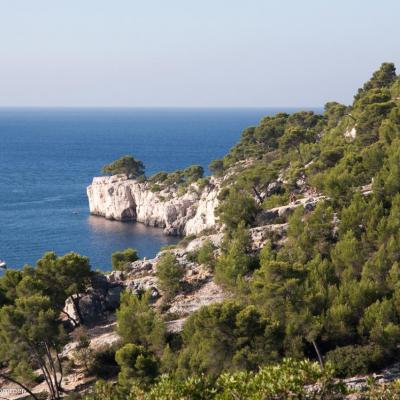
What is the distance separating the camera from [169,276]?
48125 millimetres

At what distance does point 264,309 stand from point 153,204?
70.4 m

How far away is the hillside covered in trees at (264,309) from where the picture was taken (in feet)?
92.2

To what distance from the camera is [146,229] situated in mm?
100500

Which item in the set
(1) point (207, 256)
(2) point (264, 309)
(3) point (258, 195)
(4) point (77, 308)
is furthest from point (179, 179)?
(2) point (264, 309)

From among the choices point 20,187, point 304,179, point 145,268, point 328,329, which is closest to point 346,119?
point 304,179

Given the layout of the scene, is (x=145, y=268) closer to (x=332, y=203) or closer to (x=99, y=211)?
(x=332, y=203)

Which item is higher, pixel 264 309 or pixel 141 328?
pixel 264 309

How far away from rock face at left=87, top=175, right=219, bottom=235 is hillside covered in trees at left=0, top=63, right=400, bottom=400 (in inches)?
1133

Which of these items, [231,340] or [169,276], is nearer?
[231,340]

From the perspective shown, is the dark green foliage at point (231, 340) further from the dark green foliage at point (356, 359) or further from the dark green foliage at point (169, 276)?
the dark green foliage at point (169, 276)

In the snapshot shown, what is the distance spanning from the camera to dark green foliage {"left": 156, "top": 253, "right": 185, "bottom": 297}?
4775 cm

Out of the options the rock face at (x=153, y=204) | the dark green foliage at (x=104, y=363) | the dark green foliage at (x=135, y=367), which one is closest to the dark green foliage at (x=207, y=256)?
the dark green foliage at (x=104, y=363)

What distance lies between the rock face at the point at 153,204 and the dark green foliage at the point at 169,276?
35.6 metres

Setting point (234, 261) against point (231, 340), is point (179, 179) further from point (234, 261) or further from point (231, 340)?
point (231, 340)
